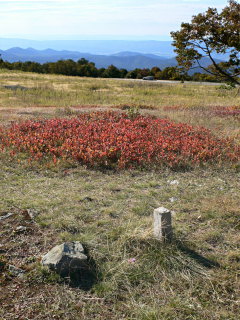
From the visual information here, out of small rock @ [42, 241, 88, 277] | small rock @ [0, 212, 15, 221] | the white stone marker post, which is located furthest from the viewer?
small rock @ [0, 212, 15, 221]

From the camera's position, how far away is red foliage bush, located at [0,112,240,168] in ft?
26.2

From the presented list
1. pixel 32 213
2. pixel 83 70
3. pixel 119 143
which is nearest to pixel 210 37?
pixel 119 143

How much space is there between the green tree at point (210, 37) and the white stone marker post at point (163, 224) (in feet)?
32.5

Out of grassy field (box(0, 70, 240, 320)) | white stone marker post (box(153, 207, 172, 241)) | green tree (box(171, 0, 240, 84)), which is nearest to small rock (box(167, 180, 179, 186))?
grassy field (box(0, 70, 240, 320))

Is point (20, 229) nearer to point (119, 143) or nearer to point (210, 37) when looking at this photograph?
point (119, 143)

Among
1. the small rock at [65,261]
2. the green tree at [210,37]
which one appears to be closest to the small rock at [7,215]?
the small rock at [65,261]

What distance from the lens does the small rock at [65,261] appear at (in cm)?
387

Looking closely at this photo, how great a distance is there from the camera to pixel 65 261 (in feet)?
12.7

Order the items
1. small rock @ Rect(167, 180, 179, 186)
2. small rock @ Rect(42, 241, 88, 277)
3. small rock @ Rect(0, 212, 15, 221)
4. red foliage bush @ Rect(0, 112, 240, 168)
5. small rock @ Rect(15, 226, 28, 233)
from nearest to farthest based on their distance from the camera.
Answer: small rock @ Rect(42, 241, 88, 277), small rock @ Rect(15, 226, 28, 233), small rock @ Rect(0, 212, 15, 221), small rock @ Rect(167, 180, 179, 186), red foliage bush @ Rect(0, 112, 240, 168)

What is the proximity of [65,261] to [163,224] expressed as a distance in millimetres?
1261

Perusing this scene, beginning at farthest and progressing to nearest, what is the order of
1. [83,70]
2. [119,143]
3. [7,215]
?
[83,70] < [119,143] < [7,215]

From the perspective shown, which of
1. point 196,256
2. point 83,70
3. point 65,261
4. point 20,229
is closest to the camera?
point 65,261

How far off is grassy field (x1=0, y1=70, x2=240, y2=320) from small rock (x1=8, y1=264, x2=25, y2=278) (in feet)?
0.13

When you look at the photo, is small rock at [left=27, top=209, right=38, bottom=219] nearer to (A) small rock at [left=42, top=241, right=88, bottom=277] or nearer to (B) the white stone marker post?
(A) small rock at [left=42, top=241, right=88, bottom=277]
